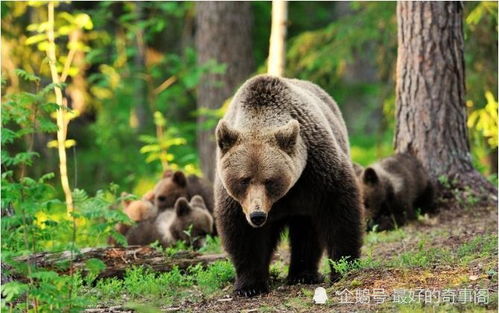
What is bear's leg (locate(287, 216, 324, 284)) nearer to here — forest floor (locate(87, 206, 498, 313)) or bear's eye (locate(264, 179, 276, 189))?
forest floor (locate(87, 206, 498, 313))

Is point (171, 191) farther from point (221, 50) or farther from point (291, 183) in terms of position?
point (291, 183)

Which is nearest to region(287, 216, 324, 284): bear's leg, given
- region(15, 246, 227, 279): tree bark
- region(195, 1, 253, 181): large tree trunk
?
region(15, 246, 227, 279): tree bark

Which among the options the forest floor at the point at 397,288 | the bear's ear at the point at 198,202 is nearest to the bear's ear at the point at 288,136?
the forest floor at the point at 397,288

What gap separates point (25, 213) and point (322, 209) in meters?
2.74

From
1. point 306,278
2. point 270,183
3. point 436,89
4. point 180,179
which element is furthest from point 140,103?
point 270,183

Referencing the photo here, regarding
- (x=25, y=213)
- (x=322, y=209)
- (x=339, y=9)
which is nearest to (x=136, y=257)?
(x=322, y=209)

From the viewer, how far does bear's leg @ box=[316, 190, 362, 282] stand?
23.8 ft

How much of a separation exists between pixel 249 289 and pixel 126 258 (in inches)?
75.6

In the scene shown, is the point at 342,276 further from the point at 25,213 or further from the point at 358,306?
the point at 25,213

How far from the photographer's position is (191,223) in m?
10.7

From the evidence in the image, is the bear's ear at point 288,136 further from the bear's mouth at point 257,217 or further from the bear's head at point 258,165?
the bear's mouth at point 257,217

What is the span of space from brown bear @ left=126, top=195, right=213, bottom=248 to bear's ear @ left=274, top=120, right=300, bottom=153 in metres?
3.90

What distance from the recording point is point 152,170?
18906 mm

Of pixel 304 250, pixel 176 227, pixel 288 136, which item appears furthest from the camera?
pixel 176 227
